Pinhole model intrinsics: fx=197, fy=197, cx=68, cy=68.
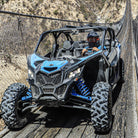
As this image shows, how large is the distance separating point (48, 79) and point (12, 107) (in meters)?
0.94

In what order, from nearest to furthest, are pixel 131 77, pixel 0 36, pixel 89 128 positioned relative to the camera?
1. pixel 89 128
2. pixel 0 36
3. pixel 131 77

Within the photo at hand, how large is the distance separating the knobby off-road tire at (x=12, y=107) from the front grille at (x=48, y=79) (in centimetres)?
59

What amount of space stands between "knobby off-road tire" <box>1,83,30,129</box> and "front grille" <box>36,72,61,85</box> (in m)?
0.59

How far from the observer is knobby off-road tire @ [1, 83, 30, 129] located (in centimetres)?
393

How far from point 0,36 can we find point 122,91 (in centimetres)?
428

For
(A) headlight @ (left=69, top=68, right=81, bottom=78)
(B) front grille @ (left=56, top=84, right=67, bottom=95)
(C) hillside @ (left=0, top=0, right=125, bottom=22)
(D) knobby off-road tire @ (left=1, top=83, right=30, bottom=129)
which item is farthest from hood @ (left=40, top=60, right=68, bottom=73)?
(C) hillside @ (left=0, top=0, right=125, bottom=22)

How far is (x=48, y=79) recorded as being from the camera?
3770 millimetres

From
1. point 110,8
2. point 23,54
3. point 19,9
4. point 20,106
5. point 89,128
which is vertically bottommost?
point 89,128

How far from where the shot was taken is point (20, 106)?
4.27 m

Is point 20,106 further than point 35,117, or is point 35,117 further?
point 35,117

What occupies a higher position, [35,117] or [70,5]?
[70,5]

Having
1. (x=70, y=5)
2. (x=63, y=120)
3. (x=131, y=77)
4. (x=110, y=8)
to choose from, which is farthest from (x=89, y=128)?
(x=110, y=8)

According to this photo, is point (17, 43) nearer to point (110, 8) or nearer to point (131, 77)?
point (131, 77)

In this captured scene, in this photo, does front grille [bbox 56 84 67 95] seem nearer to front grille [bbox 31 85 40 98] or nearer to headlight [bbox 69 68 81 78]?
headlight [bbox 69 68 81 78]
